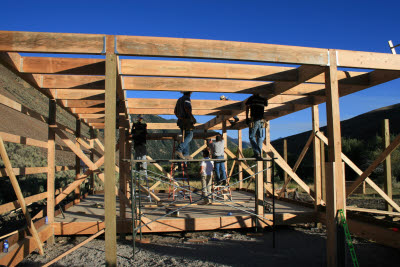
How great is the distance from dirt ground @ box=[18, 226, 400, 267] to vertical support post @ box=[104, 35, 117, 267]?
4.21ft

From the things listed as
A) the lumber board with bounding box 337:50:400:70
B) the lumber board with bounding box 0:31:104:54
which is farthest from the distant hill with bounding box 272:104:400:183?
the lumber board with bounding box 0:31:104:54

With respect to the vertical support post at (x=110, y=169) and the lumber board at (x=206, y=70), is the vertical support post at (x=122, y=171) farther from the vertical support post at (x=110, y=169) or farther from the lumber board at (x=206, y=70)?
the vertical support post at (x=110, y=169)

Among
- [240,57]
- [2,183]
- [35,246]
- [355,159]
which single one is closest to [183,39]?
[240,57]

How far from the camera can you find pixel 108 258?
3752 millimetres

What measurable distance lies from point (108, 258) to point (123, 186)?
291 centimetres

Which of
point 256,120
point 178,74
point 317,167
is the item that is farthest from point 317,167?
point 178,74

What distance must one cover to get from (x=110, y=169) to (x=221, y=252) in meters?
2.75

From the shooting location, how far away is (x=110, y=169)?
386 centimetres

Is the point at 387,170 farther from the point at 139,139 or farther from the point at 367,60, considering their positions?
the point at 139,139

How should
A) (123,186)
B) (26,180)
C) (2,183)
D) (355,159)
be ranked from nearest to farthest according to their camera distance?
(123,186)
(2,183)
(26,180)
(355,159)

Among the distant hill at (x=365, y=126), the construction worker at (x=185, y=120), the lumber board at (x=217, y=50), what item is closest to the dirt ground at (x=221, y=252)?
the construction worker at (x=185, y=120)

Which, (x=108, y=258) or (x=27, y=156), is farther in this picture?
(x=27, y=156)

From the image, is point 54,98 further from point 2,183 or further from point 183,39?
point 2,183

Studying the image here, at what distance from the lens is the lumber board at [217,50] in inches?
165
